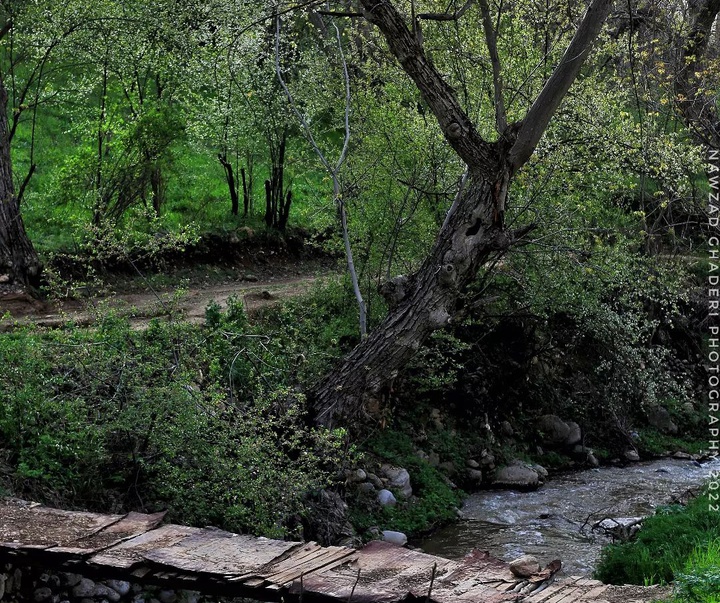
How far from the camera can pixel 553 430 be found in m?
13.0

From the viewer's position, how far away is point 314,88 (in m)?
13.0

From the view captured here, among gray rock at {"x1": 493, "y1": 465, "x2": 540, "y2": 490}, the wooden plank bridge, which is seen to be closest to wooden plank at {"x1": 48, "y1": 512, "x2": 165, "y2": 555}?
the wooden plank bridge

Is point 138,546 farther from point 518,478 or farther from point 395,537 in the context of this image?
point 518,478

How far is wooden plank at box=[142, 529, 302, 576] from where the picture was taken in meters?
5.57

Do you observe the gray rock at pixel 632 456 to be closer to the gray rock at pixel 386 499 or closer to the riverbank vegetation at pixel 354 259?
the riverbank vegetation at pixel 354 259

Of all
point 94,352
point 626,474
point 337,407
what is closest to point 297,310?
point 337,407

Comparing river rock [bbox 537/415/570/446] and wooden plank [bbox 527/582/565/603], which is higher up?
wooden plank [bbox 527/582/565/603]

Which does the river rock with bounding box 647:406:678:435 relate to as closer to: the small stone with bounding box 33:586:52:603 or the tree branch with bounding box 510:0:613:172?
the tree branch with bounding box 510:0:613:172

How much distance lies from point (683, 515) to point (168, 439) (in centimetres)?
445

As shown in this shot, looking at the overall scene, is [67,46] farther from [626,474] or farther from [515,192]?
[626,474]

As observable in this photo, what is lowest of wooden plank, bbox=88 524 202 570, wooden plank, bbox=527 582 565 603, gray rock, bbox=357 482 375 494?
gray rock, bbox=357 482 375 494

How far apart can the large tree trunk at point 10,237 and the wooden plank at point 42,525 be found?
6607mm

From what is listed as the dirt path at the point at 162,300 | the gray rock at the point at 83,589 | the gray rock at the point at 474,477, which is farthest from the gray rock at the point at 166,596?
the gray rock at the point at 474,477

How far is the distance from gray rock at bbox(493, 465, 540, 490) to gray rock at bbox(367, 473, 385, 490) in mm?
1979
